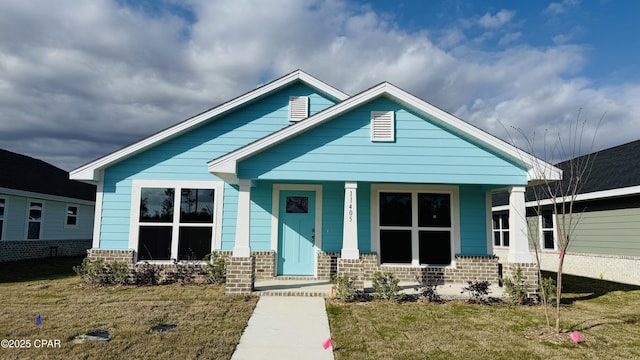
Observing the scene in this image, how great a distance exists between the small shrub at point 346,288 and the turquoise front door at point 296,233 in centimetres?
248

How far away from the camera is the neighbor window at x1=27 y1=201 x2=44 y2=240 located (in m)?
17.1

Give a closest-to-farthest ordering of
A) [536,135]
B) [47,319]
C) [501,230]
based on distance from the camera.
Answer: [47,319] → [536,135] → [501,230]

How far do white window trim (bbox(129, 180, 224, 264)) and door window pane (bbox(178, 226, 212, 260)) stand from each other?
13 cm

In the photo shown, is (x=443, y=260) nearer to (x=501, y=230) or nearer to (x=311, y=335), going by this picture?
(x=311, y=335)

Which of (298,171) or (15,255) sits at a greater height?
(298,171)

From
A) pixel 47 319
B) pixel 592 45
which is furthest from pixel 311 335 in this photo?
pixel 592 45

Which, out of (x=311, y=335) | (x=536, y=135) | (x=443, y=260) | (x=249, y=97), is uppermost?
(x=249, y=97)

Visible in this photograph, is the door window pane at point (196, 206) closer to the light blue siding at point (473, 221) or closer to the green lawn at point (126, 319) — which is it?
the green lawn at point (126, 319)

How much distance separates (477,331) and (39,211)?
A: 62.7ft

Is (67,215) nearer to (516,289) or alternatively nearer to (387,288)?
(387,288)

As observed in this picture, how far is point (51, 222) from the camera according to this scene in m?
18.4

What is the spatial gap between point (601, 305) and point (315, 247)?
6645 mm

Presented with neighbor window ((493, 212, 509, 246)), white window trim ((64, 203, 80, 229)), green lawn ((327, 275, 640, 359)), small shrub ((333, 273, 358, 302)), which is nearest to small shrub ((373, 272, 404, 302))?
green lawn ((327, 275, 640, 359))

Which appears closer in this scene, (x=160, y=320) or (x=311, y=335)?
(x=311, y=335)
